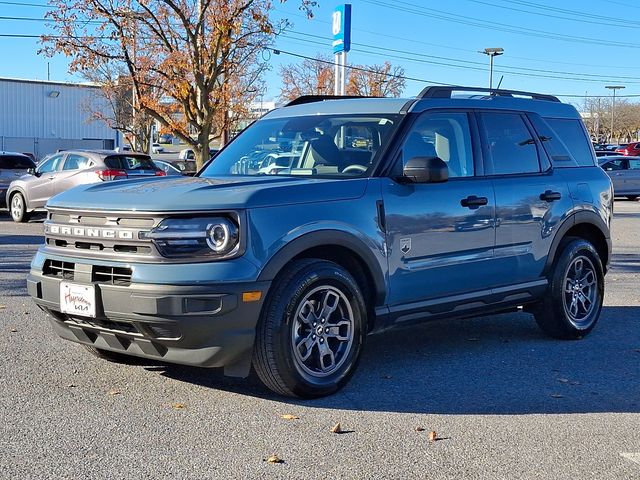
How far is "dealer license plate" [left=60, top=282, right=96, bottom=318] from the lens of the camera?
16.3 ft

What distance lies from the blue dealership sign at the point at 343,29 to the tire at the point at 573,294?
15.3 meters

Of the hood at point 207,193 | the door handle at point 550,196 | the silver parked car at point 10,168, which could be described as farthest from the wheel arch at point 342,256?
the silver parked car at point 10,168

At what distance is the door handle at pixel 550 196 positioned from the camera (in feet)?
22.3

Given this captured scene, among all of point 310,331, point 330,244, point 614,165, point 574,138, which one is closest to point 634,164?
point 614,165

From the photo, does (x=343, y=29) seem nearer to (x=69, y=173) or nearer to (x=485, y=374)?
(x=69, y=173)

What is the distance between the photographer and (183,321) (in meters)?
4.74

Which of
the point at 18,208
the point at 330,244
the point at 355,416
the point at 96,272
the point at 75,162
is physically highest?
the point at 75,162

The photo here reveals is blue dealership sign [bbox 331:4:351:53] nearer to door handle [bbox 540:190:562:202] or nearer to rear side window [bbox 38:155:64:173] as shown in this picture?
rear side window [bbox 38:155:64:173]

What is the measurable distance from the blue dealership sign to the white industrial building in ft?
94.3

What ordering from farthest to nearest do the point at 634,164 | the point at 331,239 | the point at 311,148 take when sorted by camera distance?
1. the point at 634,164
2. the point at 311,148
3. the point at 331,239

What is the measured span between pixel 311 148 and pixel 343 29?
640 inches

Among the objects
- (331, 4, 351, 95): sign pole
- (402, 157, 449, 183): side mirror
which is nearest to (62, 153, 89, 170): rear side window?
(331, 4, 351, 95): sign pole

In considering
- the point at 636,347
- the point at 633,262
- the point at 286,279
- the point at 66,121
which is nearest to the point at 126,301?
the point at 286,279

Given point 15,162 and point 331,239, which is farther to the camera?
point 15,162
